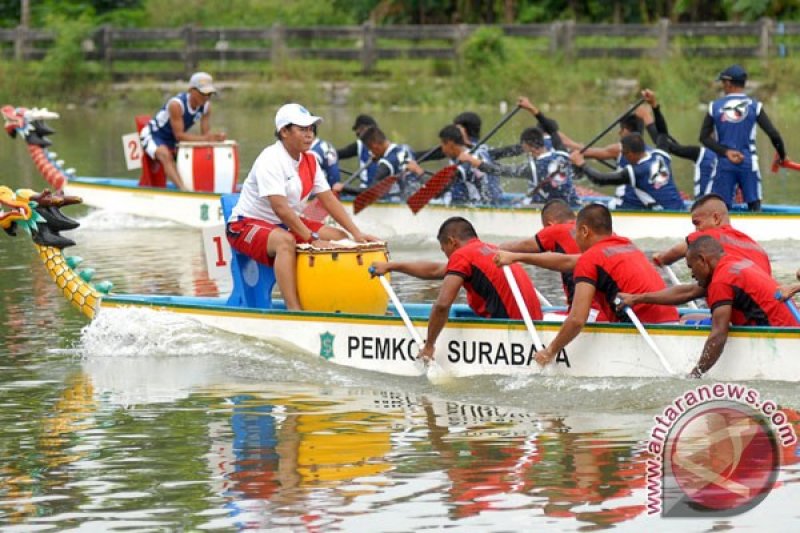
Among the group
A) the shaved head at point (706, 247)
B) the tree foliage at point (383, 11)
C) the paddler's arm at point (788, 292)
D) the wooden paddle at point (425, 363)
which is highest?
the tree foliage at point (383, 11)

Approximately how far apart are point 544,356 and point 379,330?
142cm

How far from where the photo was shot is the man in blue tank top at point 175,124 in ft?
73.0

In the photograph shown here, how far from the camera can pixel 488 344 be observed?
12.5 metres

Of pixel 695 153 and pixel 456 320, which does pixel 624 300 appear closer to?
pixel 456 320

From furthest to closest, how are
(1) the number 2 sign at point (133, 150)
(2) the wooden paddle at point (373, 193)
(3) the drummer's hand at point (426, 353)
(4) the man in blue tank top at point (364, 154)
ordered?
1. (1) the number 2 sign at point (133, 150)
2. (4) the man in blue tank top at point (364, 154)
3. (2) the wooden paddle at point (373, 193)
4. (3) the drummer's hand at point (426, 353)

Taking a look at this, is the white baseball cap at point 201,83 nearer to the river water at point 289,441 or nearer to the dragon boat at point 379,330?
the river water at point 289,441

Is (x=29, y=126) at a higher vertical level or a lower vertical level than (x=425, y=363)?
higher

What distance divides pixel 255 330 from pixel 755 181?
7565mm

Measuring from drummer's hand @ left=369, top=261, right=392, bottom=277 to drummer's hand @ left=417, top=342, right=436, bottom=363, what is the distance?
2.12 ft

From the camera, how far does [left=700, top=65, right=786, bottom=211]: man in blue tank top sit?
18.8 meters

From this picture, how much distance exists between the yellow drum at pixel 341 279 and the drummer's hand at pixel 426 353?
804mm

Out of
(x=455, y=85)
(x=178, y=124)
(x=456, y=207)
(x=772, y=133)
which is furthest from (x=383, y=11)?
(x=772, y=133)

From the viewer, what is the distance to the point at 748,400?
1126 cm

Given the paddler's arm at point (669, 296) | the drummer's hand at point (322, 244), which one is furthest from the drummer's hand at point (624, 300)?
the drummer's hand at point (322, 244)
